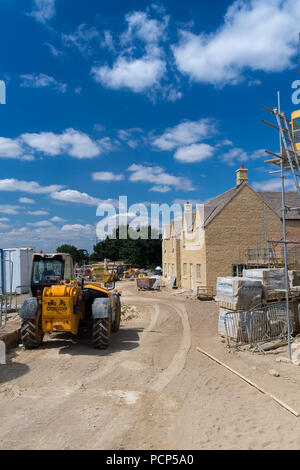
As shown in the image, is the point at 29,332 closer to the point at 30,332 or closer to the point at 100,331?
the point at 30,332

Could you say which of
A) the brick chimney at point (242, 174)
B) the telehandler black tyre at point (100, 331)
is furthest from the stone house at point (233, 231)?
the telehandler black tyre at point (100, 331)

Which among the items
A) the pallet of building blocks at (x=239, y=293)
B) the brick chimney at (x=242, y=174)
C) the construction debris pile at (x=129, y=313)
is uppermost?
the brick chimney at (x=242, y=174)

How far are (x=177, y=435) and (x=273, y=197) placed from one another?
2500 centimetres

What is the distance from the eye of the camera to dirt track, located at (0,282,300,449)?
508 cm

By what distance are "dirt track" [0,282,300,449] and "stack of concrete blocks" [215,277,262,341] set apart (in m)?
0.76

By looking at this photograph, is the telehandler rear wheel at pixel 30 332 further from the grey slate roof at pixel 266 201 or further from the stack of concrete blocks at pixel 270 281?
the grey slate roof at pixel 266 201

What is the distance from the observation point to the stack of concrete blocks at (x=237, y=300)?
10.7m

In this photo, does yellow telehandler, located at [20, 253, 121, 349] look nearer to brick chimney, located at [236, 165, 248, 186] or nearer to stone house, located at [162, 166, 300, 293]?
stone house, located at [162, 166, 300, 293]

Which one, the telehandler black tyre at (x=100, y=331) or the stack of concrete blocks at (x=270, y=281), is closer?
the telehandler black tyre at (x=100, y=331)

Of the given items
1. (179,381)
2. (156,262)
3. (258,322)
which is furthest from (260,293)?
(156,262)

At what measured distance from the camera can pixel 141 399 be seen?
6746 mm

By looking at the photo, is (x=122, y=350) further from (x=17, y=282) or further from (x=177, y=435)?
(x=17, y=282)

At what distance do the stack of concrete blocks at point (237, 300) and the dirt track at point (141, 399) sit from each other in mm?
760

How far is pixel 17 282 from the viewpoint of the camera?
20.3 meters
